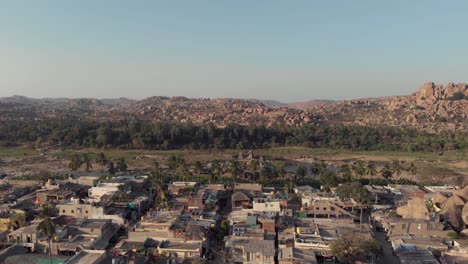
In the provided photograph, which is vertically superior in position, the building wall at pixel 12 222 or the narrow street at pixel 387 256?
the building wall at pixel 12 222

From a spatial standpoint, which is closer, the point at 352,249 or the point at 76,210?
the point at 352,249

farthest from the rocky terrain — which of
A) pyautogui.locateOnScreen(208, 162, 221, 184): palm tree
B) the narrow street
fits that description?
the narrow street

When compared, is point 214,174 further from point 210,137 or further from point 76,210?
point 210,137

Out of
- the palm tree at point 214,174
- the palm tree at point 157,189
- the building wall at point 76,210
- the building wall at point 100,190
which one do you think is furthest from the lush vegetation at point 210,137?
the building wall at point 76,210

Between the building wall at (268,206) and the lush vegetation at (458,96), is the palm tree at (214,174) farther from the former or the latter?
the lush vegetation at (458,96)

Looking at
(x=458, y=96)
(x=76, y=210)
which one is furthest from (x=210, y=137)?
(x=458, y=96)

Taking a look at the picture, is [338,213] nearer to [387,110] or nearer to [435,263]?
[435,263]

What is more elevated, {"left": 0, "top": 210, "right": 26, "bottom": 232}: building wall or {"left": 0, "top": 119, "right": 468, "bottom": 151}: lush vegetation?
{"left": 0, "top": 119, "right": 468, "bottom": 151}: lush vegetation

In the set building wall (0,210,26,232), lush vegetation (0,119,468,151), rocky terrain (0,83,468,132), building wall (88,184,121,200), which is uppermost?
rocky terrain (0,83,468,132)

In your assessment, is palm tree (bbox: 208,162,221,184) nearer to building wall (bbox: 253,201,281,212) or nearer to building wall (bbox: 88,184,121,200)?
building wall (bbox: 88,184,121,200)
